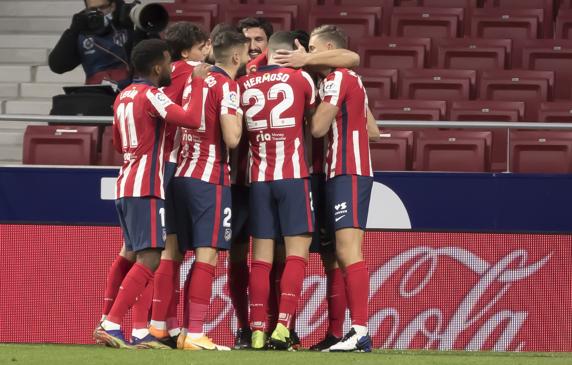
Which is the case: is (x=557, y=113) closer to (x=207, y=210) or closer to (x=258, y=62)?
(x=258, y=62)

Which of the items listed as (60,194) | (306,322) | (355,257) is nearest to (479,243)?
(306,322)

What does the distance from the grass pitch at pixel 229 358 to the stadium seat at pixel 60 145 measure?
259 centimetres

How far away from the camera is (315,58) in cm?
712

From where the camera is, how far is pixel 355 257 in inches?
276

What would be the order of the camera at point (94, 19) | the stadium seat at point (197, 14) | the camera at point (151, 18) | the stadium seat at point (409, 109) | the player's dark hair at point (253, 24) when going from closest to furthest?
the player's dark hair at point (253, 24)
the camera at point (151, 18)
the stadium seat at point (409, 109)
the camera at point (94, 19)
the stadium seat at point (197, 14)

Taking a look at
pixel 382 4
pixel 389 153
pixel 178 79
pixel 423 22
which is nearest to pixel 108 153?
pixel 389 153

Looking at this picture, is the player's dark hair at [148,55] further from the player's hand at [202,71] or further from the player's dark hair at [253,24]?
the player's dark hair at [253,24]

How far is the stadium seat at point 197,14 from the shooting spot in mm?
11359

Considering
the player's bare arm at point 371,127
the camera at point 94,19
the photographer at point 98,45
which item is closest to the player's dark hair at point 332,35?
the player's bare arm at point 371,127

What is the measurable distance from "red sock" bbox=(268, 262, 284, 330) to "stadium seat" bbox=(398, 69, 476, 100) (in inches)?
126

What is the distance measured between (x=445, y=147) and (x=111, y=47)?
9.00 feet

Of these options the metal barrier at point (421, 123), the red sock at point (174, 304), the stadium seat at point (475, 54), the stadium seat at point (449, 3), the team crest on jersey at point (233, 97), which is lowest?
the red sock at point (174, 304)

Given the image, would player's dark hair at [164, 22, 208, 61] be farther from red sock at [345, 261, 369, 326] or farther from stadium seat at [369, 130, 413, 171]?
stadium seat at [369, 130, 413, 171]

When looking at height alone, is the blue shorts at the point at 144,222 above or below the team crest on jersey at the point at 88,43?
below
